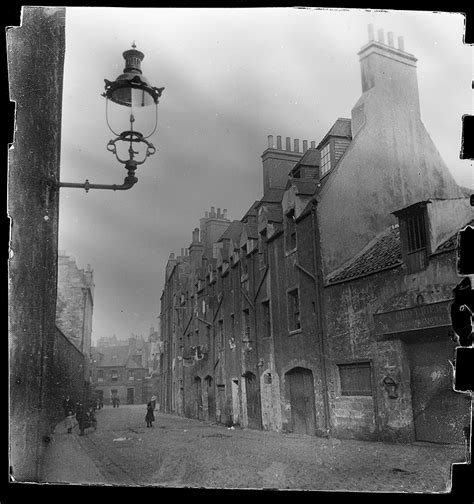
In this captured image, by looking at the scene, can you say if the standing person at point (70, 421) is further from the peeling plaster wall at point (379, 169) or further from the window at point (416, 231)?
the window at point (416, 231)

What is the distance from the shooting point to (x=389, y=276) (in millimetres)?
8031

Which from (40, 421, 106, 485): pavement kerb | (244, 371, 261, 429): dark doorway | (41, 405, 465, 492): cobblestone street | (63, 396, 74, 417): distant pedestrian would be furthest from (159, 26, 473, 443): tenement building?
(40, 421, 106, 485): pavement kerb

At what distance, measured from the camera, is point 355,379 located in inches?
323

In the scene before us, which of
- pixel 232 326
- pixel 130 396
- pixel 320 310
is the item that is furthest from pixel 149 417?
pixel 130 396

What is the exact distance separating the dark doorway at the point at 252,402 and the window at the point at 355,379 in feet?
5.82

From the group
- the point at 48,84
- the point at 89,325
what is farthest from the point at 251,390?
the point at 48,84

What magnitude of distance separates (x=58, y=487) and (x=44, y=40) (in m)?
5.40

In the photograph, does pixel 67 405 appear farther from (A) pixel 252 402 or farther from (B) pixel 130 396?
(B) pixel 130 396

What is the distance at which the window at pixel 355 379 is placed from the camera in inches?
318

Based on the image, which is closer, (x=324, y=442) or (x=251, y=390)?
(x=324, y=442)

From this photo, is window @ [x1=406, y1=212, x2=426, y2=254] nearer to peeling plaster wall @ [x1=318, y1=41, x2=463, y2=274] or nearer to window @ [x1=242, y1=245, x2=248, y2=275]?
peeling plaster wall @ [x1=318, y1=41, x2=463, y2=274]

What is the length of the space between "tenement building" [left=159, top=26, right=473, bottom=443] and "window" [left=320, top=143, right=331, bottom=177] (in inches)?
1.2

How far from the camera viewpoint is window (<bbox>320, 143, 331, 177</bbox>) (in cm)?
875

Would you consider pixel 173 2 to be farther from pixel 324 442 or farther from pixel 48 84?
pixel 324 442
